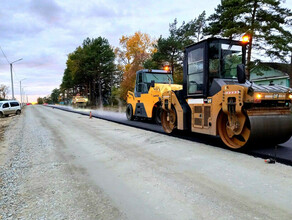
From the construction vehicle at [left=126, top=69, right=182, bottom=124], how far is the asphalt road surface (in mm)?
5607

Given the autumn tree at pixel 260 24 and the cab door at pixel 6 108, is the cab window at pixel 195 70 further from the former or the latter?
the cab door at pixel 6 108

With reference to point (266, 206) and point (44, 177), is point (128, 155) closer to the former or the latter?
point (44, 177)

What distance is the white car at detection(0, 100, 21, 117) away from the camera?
877 inches

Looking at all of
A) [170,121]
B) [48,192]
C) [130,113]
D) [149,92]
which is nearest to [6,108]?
[130,113]

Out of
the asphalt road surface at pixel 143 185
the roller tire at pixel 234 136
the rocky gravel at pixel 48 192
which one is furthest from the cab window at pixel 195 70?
the rocky gravel at pixel 48 192

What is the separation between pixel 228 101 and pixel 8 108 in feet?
77.4

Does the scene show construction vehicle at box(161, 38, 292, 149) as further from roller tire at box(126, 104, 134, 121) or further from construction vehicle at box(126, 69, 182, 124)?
roller tire at box(126, 104, 134, 121)

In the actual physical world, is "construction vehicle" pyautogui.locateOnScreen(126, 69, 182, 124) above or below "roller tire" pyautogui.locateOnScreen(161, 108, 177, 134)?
above

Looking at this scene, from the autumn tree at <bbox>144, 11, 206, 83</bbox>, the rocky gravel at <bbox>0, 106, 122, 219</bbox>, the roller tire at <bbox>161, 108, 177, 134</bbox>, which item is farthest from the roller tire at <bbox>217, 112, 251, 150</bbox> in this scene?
the autumn tree at <bbox>144, 11, 206, 83</bbox>

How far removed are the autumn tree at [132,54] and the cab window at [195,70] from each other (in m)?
28.1

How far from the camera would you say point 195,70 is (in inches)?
282

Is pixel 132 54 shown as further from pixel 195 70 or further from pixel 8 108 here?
pixel 195 70

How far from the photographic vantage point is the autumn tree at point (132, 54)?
36434mm

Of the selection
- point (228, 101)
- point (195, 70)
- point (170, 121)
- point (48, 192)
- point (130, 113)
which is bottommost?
point (48, 192)
